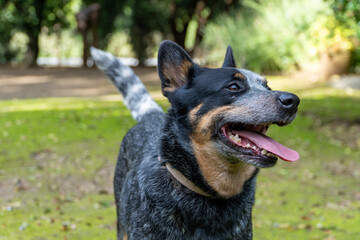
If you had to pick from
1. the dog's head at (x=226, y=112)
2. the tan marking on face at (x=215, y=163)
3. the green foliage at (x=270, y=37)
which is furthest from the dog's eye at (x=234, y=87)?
the green foliage at (x=270, y=37)

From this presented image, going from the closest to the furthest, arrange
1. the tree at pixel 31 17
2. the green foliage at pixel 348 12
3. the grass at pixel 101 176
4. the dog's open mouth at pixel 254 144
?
the dog's open mouth at pixel 254 144, the grass at pixel 101 176, the green foliage at pixel 348 12, the tree at pixel 31 17

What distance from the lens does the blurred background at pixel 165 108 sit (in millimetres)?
5918

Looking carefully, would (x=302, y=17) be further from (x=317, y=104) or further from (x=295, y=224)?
(x=295, y=224)

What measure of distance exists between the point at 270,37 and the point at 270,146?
1711 centimetres

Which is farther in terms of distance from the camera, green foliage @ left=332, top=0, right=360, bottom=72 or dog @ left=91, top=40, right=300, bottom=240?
green foliage @ left=332, top=0, right=360, bottom=72

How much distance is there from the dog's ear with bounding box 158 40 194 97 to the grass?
5.92 feet

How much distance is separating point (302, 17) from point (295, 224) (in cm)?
1381

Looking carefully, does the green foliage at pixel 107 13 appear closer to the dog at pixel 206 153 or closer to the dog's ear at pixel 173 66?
the dog's ear at pixel 173 66

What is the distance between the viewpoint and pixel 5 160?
770 centimetres

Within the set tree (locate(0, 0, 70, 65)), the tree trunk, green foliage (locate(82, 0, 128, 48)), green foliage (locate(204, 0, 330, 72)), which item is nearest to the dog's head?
green foliage (locate(204, 0, 330, 72))

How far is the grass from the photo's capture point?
18.3 ft

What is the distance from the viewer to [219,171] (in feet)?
10.4

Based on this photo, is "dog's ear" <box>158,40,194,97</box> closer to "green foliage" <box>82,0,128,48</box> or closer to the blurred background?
the blurred background

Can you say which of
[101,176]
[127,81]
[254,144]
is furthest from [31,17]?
[254,144]
